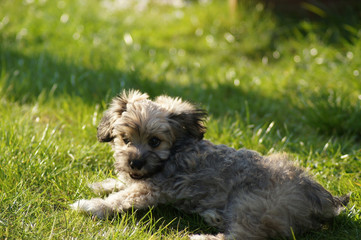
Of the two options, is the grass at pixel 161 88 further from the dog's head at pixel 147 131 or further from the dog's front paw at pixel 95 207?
the dog's head at pixel 147 131

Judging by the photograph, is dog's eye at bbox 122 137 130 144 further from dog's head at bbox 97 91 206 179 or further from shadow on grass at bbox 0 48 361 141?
shadow on grass at bbox 0 48 361 141

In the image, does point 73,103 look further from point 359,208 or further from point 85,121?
point 359,208

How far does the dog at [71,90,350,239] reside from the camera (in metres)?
3.02

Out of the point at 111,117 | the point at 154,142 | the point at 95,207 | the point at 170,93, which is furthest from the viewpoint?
the point at 170,93

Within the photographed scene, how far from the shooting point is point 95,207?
3299 millimetres

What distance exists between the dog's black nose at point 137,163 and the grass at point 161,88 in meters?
0.34

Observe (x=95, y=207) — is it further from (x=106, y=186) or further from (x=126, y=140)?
(x=126, y=140)

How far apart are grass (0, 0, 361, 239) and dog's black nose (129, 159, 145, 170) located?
343 mm

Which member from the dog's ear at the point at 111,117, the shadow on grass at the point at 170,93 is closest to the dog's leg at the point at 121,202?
the dog's ear at the point at 111,117

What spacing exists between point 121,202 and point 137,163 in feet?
1.07

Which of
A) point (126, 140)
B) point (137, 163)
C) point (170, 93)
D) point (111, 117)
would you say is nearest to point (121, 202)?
point (137, 163)

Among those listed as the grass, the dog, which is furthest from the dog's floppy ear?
the grass

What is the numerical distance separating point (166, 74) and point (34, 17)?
3.11 metres

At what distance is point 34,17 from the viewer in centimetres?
793
